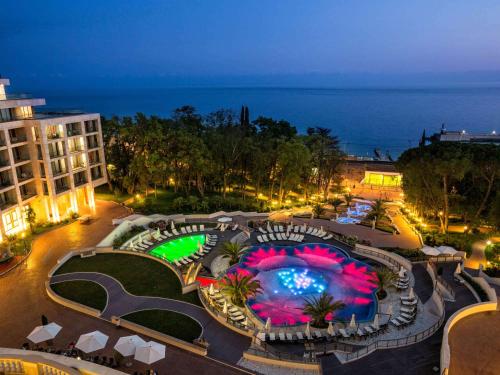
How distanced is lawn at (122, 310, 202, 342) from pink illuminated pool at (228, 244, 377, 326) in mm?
5021

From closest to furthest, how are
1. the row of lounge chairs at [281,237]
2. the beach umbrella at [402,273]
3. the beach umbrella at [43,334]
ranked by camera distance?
1. the beach umbrella at [43,334]
2. the beach umbrella at [402,273]
3. the row of lounge chairs at [281,237]

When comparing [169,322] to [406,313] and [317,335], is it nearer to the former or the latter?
[317,335]

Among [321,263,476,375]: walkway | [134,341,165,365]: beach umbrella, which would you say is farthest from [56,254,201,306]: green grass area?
[321,263,476,375]: walkway

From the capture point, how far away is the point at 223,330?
20797 millimetres

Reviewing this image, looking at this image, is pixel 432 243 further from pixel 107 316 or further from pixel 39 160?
pixel 39 160

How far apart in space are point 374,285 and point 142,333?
17.5m

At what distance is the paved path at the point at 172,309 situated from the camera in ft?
63.0

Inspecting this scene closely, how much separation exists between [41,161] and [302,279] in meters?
27.6

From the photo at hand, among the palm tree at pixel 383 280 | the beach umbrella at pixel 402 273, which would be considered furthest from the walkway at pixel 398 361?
the beach umbrella at pixel 402 273

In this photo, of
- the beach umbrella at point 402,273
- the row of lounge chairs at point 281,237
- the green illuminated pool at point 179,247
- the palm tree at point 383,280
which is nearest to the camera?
the palm tree at point 383,280

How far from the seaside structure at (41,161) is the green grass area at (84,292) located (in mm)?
10913

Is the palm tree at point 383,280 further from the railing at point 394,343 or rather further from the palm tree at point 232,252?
the palm tree at point 232,252

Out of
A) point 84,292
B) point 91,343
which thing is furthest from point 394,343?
point 84,292

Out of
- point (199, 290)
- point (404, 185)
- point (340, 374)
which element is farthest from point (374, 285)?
point (404, 185)
